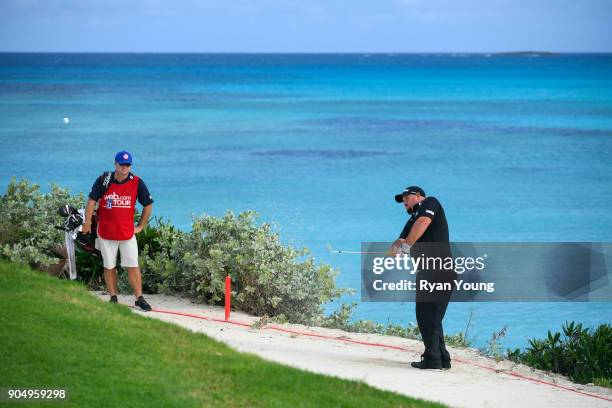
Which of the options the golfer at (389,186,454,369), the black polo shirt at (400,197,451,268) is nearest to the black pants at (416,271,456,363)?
the golfer at (389,186,454,369)

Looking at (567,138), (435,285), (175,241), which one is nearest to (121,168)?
(175,241)

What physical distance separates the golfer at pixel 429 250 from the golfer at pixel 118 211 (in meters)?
3.18

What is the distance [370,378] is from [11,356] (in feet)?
10.7

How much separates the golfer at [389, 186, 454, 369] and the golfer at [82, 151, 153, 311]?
318cm

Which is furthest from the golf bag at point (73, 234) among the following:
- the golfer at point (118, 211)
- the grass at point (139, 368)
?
the grass at point (139, 368)

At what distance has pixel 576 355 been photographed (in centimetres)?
1138

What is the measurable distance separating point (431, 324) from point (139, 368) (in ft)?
10.0

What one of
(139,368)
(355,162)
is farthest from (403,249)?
(355,162)

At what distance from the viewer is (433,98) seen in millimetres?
80812

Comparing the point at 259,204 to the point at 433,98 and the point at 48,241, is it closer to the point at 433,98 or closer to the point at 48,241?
the point at 48,241

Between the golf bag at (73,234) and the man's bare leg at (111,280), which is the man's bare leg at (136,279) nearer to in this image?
the man's bare leg at (111,280)

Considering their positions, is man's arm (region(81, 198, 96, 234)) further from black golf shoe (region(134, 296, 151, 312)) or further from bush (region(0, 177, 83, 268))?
bush (region(0, 177, 83, 268))

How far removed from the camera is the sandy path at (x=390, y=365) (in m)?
8.89

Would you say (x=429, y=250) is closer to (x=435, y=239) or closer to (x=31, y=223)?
(x=435, y=239)
